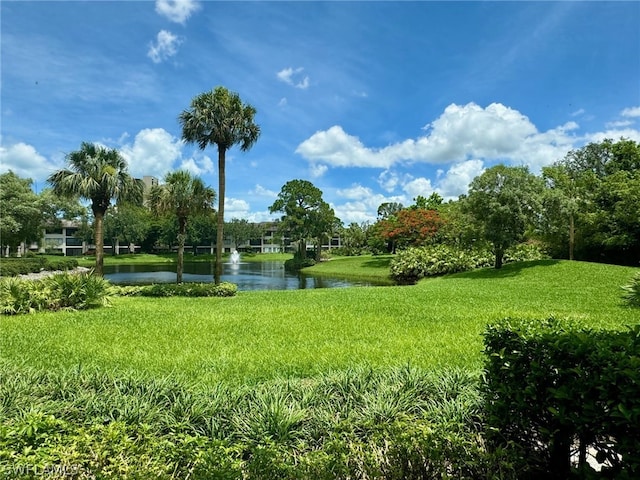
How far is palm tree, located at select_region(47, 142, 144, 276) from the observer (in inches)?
707

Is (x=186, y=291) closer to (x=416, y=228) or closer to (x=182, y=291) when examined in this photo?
(x=182, y=291)

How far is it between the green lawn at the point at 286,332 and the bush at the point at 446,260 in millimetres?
10914

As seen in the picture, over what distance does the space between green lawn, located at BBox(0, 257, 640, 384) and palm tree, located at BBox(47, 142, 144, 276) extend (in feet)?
25.2

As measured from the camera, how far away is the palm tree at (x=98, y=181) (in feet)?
59.0

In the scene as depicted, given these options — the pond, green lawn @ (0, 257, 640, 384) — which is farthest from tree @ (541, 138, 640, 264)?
the pond

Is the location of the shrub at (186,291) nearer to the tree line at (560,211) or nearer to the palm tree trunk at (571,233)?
the tree line at (560,211)

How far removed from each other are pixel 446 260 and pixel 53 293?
21.7 metres

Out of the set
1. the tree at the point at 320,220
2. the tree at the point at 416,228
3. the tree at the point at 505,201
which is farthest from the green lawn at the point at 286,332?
the tree at the point at 320,220

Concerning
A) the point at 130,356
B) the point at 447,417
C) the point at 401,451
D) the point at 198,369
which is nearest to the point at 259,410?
the point at 401,451

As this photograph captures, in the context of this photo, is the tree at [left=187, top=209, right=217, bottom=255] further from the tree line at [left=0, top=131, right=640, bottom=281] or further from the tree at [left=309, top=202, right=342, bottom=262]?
the tree line at [left=0, top=131, right=640, bottom=281]

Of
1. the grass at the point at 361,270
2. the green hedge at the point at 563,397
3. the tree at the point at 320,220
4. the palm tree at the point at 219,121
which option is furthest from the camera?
the tree at the point at 320,220

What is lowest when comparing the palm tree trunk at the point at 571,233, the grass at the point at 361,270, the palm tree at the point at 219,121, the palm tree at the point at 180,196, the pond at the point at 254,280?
the pond at the point at 254,280

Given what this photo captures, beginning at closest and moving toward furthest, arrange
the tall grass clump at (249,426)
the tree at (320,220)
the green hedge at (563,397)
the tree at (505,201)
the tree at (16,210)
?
the green hedge at (563,397) < the tall grass clump at (249,426) < the tree at (505,201) < the tree at (16,210) < the tree at (320,220)

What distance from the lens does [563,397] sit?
7.60 feet
